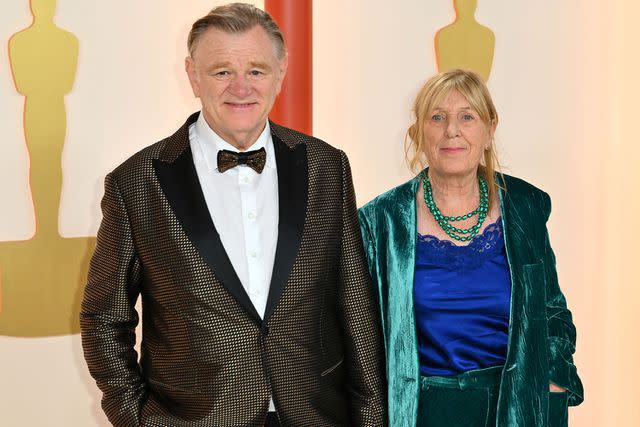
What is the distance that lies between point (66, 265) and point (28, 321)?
219 mm

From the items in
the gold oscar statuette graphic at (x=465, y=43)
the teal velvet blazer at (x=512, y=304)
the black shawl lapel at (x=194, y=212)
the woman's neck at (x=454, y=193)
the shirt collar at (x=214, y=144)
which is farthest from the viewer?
the gold oscar statuette graphic at (x=465, y=43)

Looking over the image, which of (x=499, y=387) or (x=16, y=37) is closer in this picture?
(x=499, y=387)

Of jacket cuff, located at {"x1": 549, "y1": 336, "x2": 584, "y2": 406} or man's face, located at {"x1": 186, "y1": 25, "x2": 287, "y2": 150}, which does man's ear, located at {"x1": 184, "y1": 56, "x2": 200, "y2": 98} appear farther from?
jacket cuff, located at {"x1": 549, "y1": 336, "x2": 584, "y2": 406}

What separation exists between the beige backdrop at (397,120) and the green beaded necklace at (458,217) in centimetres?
122

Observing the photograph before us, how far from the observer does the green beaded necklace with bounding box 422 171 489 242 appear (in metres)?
2.37

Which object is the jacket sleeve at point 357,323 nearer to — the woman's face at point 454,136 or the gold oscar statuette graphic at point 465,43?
the woman's face at point 454,136

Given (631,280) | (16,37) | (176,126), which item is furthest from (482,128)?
(631,280)

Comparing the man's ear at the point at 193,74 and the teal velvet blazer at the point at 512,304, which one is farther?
the teal velvet blazer at the point at 512,304

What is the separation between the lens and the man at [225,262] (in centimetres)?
205

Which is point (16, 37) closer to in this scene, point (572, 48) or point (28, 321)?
point (28, 321)

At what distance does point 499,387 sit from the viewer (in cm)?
232

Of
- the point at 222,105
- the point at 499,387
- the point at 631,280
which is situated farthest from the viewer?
the point at 631,280

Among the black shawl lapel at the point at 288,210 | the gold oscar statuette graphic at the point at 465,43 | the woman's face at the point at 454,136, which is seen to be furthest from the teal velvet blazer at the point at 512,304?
the gold oscar statuette graphic at the point at 465,43

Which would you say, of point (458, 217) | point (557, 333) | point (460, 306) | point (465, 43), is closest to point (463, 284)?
point (460, 306)
